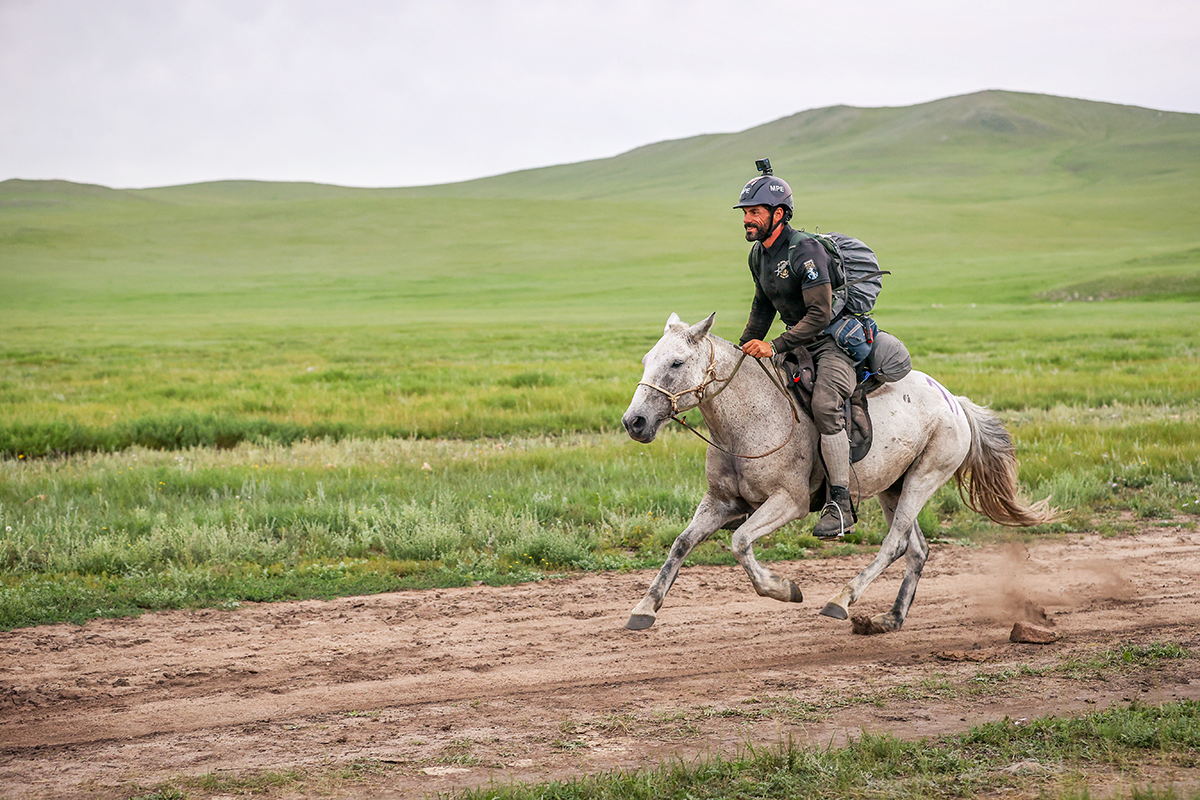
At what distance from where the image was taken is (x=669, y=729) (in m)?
5.60

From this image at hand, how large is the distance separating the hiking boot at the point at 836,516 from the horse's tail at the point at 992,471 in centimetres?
193

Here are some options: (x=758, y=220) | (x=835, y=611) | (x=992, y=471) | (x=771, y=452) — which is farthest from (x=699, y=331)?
(x=992, y=471)

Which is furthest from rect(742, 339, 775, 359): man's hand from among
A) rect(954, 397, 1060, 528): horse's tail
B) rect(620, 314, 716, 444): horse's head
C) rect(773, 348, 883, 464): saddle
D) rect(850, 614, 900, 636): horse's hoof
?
rect(954, 397, 1060, 528): horse's tail

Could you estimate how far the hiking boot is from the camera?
7453 millimetres

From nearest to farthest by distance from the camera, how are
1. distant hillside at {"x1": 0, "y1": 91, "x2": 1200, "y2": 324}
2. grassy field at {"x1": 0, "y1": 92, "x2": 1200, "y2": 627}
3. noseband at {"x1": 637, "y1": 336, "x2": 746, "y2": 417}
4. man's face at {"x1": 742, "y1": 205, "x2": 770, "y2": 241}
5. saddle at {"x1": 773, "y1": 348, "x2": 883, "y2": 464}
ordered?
noseband at {"x1": 637, "y1": 336, "x2": 746, "y2": 417} → man's face at {"x1": 742, "y1": 205, "x2": 770, "y2": 241} → saddle at {"x1": 773, "y1": 348, "x2": 883, "y2": 464} → grassy field at {"x1": 0, "y1": 92, "x2": 1200, "y2": 627} → distant hillside at {"x1": 0, "y1": 91, "x2": 1200, "y2": 324}

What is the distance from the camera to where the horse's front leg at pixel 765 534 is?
712 centimetres

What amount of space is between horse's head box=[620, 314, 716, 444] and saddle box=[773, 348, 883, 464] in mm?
850

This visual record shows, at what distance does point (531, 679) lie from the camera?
6.57 m

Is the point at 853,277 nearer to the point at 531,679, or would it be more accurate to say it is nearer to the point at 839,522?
the point at 839,522

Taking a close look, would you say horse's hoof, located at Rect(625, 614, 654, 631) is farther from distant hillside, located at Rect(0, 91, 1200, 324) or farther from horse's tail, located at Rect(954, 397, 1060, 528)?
distant hillside, located at Rect(0, 91, 1200, 324)

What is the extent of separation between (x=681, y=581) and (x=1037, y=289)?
197ft

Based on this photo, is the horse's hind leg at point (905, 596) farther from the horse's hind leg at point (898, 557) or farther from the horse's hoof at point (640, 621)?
the horse's hoof at point (640, 621)

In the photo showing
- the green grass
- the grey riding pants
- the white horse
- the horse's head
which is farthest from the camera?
the grey riding pants

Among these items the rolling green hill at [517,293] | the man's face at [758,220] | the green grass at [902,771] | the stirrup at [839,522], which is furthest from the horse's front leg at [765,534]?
the rolling green hill at [517,293]
